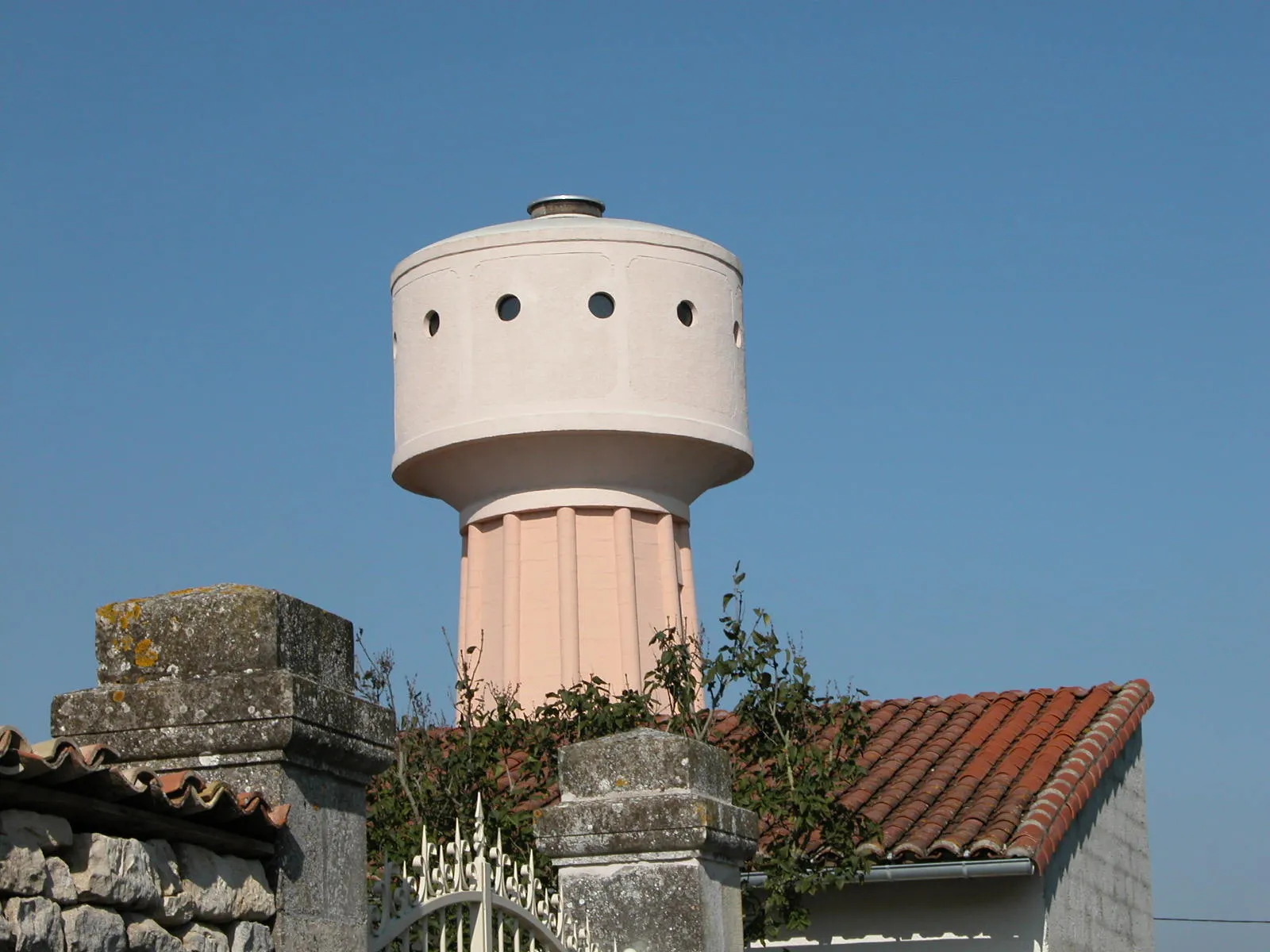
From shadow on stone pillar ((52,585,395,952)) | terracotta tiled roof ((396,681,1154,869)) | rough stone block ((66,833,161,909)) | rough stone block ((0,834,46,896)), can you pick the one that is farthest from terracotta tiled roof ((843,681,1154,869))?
rough stone block ((0,834,46,896))

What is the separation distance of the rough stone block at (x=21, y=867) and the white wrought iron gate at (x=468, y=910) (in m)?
1.37

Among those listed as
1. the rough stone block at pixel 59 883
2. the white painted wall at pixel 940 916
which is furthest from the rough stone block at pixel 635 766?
the white painted wall at pixel 940 916

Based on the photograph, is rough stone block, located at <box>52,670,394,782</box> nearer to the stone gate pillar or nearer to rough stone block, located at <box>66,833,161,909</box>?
rough stone block, located at <box>66,833,161,909</box>

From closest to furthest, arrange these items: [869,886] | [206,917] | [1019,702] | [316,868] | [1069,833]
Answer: [206,917] < [316,868] < [869,886] < [1069,833] < [1019,702]

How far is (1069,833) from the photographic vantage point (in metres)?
13.5

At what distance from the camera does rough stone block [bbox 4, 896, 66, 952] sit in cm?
372

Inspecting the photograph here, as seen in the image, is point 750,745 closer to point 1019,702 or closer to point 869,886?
point 869,886

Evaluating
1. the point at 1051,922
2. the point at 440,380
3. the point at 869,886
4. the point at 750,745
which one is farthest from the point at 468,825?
the point at 440,380

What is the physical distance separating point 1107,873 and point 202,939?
11357 mm

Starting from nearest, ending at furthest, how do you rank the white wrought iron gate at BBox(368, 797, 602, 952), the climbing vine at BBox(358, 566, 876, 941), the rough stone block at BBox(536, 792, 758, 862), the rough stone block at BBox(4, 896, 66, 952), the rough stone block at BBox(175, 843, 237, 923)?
the rough stone block at BBox(4, 896, 66, 952), the rough stone block at BBox(175, 843, 237, 923), the white wrought iron gate at BBox(368, 797, 602, 952), the rough stone block at BBox(536, 792, 758, 862), the climbing vine at BBox(358, 566, 876, 941)

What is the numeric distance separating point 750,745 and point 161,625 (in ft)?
18.5

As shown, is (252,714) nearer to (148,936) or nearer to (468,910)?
(148,936)

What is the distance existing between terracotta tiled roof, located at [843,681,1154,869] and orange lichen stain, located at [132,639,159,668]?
6.41 meters

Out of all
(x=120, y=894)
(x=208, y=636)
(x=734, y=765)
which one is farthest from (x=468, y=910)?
(x=734, y=765)
